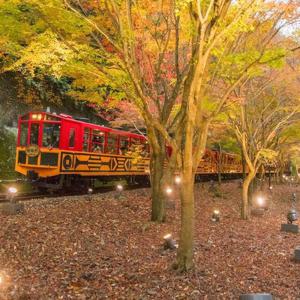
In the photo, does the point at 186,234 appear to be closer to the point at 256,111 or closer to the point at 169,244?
the point at 169,244

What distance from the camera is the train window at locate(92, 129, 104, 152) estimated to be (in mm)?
17328

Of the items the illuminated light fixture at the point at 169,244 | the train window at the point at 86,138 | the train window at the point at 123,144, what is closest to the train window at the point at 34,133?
the train window at the point at 86,138

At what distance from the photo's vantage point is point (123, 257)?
28.5ft

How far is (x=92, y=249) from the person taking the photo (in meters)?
9.03

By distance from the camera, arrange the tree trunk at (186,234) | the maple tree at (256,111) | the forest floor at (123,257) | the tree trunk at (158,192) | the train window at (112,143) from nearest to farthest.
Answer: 1. the forest floor at (123,257)
2. the tree trunk at (186,234)
3. the tree trunk at (158,192)
4. the maple tree at (256,111)
5. the train window at (112,143)

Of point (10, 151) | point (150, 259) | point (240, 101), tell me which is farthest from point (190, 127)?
point (10, 151)

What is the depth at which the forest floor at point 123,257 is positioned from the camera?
688 cm

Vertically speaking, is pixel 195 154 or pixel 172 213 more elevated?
pixel 195 154

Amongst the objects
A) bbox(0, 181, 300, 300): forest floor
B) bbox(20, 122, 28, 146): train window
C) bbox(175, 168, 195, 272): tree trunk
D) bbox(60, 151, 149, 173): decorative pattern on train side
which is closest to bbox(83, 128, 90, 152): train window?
bbox(60, 151, 149, 173): decorative pattern on train side

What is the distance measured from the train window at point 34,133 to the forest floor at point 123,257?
347 centimetres

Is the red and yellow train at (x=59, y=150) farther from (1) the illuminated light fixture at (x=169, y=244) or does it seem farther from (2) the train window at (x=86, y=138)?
(1) the illuminated light fixture at (x=169, y=244)

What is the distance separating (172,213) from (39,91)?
13784mm

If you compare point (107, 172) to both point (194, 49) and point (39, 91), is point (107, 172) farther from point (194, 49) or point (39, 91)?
point (194, 49)

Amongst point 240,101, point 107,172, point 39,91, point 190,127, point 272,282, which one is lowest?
point 272,282
